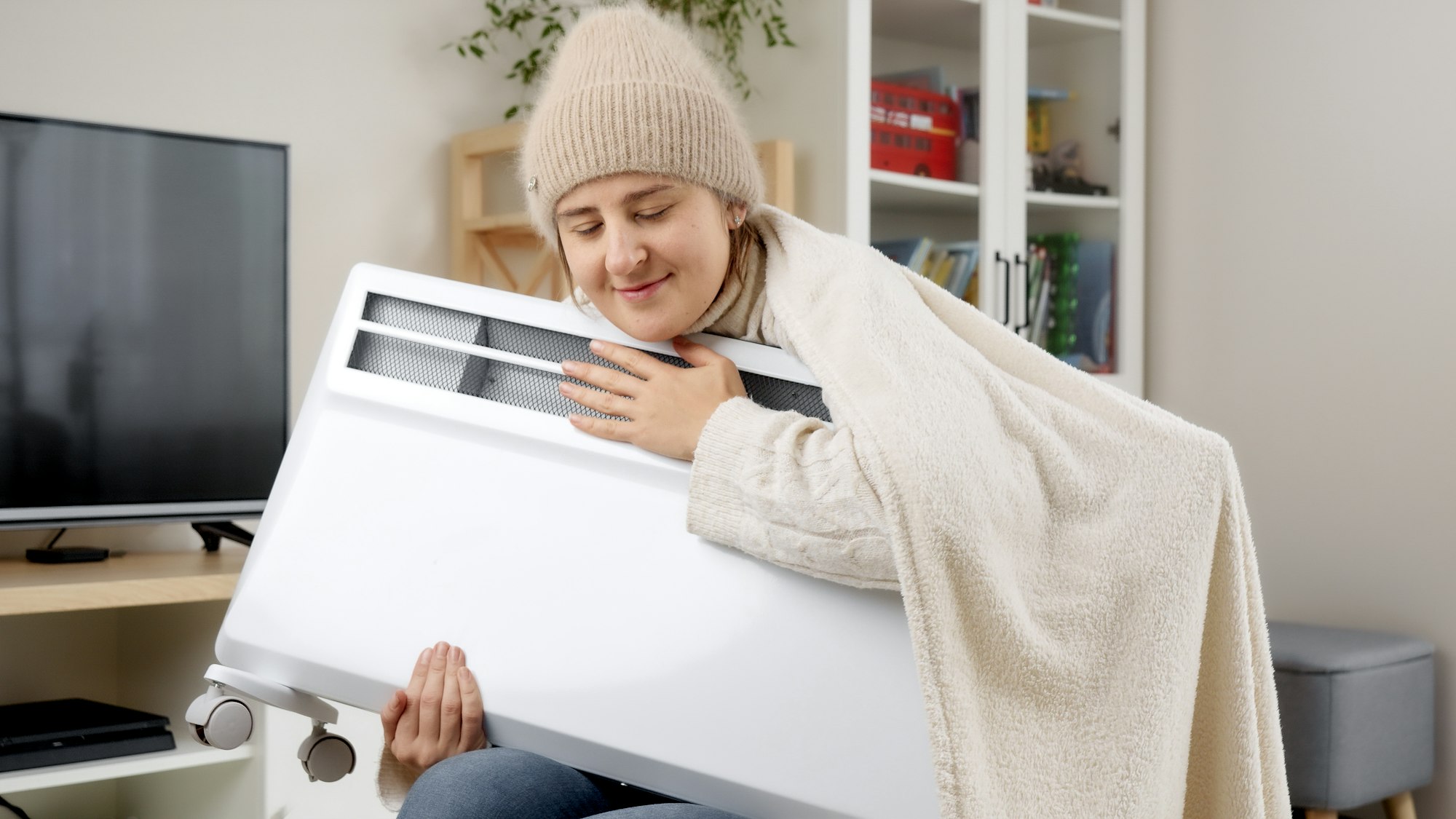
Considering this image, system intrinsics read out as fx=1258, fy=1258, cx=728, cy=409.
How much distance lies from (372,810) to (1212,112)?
209 cm

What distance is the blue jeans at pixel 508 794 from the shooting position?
795mm

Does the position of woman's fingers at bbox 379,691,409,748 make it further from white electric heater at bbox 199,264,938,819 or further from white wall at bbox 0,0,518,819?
white wall at bbox 0,0,518,819

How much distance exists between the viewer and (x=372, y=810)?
67.5 inches

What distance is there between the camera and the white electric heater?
78 cm

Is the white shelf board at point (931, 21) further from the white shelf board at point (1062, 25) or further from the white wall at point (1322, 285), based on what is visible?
the white wall at point (1322, 285)

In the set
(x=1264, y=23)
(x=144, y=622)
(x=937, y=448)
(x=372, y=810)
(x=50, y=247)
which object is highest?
(x=1264, y=23)

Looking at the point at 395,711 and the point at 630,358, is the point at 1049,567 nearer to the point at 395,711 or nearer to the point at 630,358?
the point at 630,358

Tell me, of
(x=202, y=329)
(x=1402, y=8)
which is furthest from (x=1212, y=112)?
(x=202, y=329)

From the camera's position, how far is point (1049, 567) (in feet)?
2.61

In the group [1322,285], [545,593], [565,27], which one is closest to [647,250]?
[545,593]

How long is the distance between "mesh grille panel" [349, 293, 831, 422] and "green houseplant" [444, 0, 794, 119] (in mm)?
1248

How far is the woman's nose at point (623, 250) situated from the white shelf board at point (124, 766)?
0.87m

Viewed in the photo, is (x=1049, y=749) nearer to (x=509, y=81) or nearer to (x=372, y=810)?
(x=372, y=810)

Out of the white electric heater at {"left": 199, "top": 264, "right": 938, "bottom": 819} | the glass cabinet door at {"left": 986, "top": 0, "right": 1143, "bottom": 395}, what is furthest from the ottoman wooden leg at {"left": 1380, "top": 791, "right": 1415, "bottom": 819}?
the white electric heater at {"left": 199, "top": 264, "right": 938, "bottom": 819}
